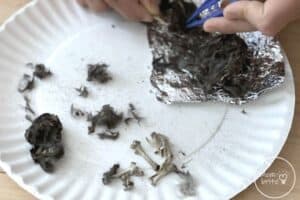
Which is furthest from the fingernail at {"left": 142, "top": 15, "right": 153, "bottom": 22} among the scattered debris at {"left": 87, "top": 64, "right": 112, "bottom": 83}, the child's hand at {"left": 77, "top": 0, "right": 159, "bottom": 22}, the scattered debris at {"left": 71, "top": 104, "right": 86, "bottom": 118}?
the scattered debris at {"left": 71, "top": 104, "right": 86, "bottom": 118}

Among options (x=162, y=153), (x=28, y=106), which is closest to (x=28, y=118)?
(x=28, y=106)

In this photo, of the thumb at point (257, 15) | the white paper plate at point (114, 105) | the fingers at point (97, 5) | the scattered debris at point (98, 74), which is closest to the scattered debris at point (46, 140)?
the white paper plate at point (114, 105)

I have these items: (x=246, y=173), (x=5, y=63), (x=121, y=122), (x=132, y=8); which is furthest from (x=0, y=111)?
(x=246, y=173)

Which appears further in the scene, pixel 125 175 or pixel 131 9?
pixel 131 9

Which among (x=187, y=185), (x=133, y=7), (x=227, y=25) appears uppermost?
(x=133, y=7)

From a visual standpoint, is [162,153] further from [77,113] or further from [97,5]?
[97,5]

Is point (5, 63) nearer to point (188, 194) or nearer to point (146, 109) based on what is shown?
point (146, 109)
